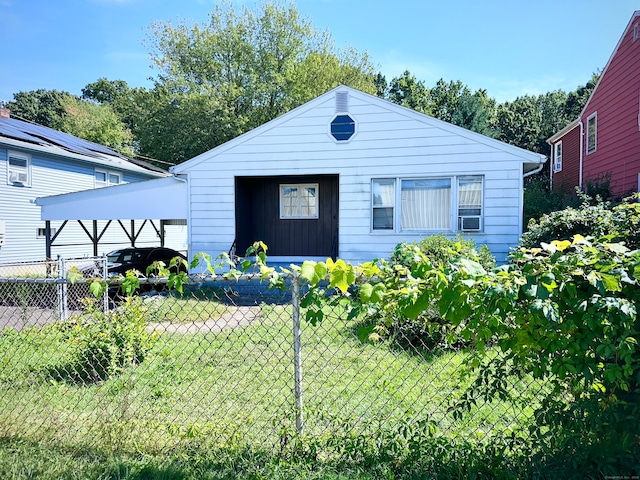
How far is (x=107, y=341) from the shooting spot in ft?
14.3

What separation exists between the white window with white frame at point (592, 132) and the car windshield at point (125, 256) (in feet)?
48.5

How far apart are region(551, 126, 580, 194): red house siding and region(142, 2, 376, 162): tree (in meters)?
15.2

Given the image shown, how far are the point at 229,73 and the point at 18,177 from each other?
49.2 ft

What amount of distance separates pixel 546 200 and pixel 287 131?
955 centimetres

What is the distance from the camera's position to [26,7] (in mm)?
12625

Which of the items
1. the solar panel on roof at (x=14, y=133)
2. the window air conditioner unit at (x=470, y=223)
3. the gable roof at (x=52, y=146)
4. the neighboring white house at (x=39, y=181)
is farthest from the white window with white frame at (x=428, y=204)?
the solar panel on roof at (x=14, y=133)

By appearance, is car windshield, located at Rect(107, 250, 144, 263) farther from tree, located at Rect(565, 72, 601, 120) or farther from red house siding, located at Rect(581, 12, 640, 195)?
tree, located at Rect(565, 72, 601, 120)

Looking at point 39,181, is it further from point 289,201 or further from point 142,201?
point 289,201

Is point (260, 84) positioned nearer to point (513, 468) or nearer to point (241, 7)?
point (241, 7)

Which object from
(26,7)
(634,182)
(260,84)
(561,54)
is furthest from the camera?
(260,84)

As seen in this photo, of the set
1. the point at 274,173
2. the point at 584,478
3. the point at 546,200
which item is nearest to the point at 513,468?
the point at 584,478

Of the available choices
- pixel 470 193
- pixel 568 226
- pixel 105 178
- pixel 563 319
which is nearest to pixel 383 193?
pixel 470 193

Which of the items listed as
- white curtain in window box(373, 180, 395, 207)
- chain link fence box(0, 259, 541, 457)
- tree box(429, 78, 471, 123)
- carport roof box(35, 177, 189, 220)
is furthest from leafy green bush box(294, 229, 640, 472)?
tree box(429, 78, 471, 123)

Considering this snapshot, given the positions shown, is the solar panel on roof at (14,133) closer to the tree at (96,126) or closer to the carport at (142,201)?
the carport at (142,201)
